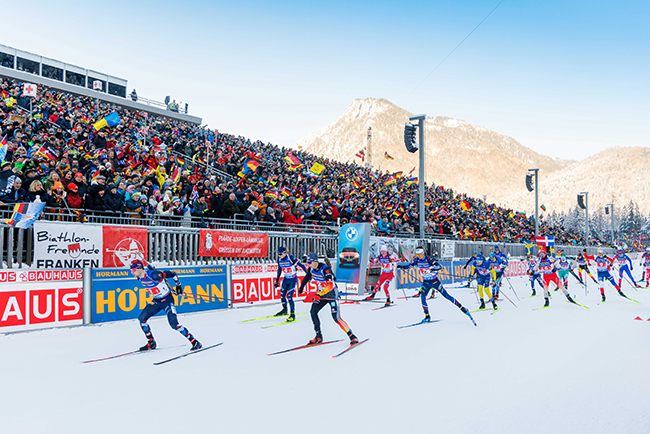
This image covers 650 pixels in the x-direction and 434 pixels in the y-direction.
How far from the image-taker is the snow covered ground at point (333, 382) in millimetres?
4828

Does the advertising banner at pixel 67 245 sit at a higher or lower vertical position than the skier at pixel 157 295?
higher

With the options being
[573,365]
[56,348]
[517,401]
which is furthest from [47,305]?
[573,365]

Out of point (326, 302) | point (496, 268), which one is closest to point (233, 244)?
point (326, 302)

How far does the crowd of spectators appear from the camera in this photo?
38.2ft

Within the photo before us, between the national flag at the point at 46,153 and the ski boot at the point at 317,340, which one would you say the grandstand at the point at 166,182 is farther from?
the ski boot at the point at 317,340

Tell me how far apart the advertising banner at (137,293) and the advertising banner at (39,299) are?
1.35 ft

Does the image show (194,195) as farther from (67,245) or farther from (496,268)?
(496,268)

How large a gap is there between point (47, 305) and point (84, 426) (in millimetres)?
6143

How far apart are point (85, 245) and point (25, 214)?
1503 mm

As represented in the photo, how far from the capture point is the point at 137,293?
11.4m

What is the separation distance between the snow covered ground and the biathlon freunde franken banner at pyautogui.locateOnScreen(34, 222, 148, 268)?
1.73 metres

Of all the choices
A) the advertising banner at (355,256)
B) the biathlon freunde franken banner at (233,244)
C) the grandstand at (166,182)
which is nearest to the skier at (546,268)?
the advertising banner at (355,256)

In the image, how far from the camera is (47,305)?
9734 millimetres

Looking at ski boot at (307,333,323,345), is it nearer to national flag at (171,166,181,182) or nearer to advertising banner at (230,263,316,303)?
advertising banner at (230,263,316,303)
